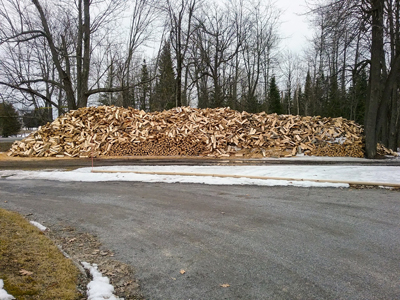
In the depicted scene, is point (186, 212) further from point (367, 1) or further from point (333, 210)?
point (367, 1)

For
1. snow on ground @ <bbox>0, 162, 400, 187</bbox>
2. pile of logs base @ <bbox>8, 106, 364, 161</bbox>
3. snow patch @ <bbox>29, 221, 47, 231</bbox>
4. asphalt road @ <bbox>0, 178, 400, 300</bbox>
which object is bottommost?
asphalt road @ <bbox>0, 178, 400, 300</bbox>

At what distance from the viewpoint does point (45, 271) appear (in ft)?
10.7

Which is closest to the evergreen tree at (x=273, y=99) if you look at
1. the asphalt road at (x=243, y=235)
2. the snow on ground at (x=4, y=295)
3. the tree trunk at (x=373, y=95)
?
the tree trunk at (x=373, y=95)

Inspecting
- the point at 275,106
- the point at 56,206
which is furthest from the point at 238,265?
the point at 275,106

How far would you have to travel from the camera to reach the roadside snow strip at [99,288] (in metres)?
2.91

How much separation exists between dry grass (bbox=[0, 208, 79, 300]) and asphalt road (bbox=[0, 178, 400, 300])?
0.76 metres

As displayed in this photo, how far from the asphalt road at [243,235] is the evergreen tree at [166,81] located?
850 inches

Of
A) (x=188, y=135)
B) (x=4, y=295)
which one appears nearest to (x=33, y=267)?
(x=4, y=295)

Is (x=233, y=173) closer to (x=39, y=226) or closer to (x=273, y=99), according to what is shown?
(x=39, y=226)

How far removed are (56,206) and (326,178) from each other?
8.03 metres

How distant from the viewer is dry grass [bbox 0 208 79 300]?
280cm

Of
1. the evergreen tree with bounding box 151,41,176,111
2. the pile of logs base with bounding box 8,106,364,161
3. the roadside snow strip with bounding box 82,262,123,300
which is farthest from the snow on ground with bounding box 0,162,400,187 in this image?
the evergreen tree with bounding box 151,41,176,111

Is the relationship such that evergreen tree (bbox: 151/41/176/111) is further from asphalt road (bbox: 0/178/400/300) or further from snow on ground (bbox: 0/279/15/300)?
snow on ground (bbox: 0/279/15/300)

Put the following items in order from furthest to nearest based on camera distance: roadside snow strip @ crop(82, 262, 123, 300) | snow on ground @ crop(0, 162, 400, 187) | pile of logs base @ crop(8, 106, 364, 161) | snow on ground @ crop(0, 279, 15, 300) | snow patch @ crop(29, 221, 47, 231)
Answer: pile of logs base @ crop(8, 106, 364, 161)
snow on ground @ crop(0, 162, 400, 187)
snow patch @ crop(29, 221, 47, 231)
roadside snow strip @ crop(82, 262, 123, 300)
snow on ground @ crop(0, 279, 15, 300)
